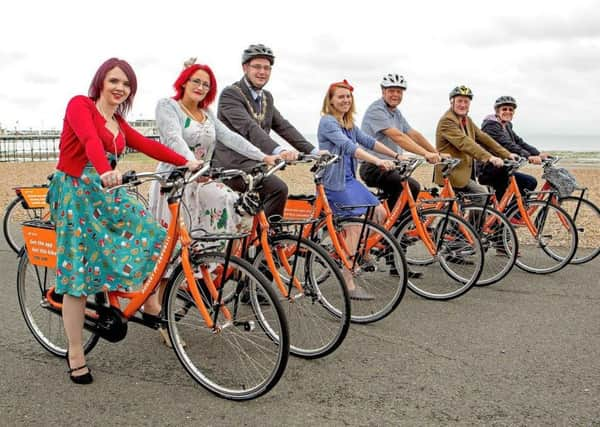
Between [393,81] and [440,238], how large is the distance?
5.35ft

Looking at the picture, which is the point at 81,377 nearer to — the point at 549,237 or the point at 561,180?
the point at 549,237

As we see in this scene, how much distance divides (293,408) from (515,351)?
5.75ft

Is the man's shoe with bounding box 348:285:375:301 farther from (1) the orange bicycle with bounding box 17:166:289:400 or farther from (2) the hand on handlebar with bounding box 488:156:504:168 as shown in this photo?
(2) the hand on handlebar with bounding box 488:156:504:168

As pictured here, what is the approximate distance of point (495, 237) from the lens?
6391 millimetres

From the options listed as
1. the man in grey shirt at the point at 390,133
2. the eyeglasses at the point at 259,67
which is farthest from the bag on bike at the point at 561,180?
the eyeglasses at the point at 259,67

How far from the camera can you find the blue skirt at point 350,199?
17.7 feet

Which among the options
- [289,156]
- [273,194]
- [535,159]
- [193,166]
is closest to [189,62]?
[289,156]

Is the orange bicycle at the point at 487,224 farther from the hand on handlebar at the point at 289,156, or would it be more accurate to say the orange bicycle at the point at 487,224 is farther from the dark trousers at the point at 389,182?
the hand on handlebar at the point at 289,156

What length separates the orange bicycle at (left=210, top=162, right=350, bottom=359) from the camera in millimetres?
4133

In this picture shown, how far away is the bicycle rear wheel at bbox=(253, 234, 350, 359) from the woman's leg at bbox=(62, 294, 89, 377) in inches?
47.1

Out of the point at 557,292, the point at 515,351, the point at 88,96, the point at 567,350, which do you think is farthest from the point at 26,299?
the point at 557,292

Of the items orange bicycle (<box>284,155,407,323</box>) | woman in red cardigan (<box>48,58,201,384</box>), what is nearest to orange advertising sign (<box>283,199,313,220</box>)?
orange bicycle (<box>284,155,407,323</box>)

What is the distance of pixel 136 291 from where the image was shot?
3.79 meters

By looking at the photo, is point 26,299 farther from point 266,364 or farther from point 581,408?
point 581,408
